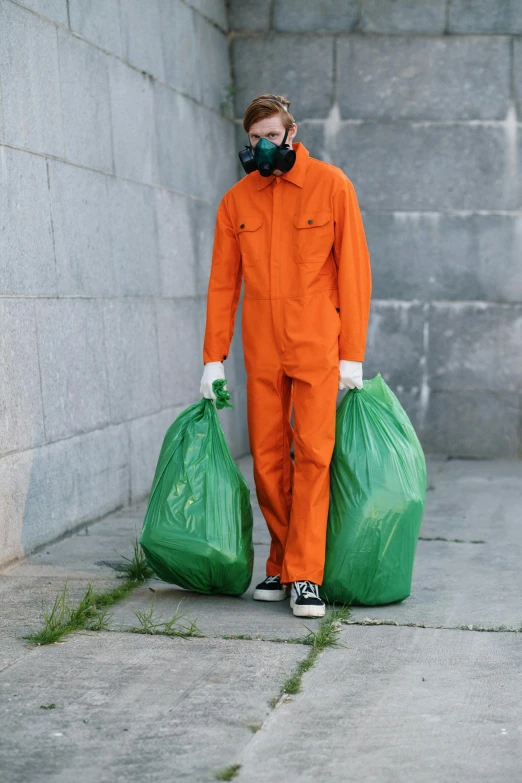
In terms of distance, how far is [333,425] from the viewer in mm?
3809

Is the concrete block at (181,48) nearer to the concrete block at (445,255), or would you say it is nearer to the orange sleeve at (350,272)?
the concrete block at (445,255)

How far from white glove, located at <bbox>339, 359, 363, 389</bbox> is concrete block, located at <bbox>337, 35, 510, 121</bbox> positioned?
3853 millimetres

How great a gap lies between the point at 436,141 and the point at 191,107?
1.65 m

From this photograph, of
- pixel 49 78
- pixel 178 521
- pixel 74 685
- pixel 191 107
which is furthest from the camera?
pixel 191 107

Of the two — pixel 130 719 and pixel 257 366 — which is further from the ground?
pixel 257 366

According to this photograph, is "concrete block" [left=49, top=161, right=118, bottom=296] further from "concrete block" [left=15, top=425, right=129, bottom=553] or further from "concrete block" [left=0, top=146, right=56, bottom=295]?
"concrete block" [left=15, top=425, right=129, bottom=553]

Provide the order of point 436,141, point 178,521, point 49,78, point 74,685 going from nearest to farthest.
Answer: point 74,685 → point 178,521 → point 49,78 → point 436,141

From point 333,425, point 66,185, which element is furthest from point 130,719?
point 66,185

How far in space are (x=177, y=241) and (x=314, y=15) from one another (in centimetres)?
200

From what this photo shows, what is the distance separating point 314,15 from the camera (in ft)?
23.8

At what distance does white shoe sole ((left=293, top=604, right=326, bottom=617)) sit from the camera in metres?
3.71

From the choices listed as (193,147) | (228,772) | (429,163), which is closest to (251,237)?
(228,772)

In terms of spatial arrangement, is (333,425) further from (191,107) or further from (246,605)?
(191,107)

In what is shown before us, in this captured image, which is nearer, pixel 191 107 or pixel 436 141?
pixel 191 107
